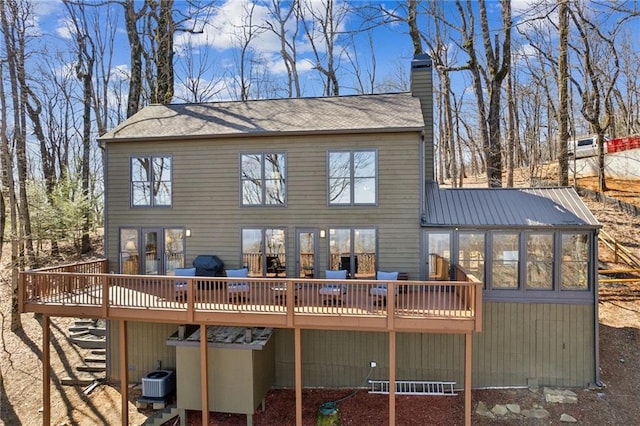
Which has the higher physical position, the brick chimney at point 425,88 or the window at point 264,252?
the brick chimney at point 425,88

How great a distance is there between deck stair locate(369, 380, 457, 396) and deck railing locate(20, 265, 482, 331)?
2.40m

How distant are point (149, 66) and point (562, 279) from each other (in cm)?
2126

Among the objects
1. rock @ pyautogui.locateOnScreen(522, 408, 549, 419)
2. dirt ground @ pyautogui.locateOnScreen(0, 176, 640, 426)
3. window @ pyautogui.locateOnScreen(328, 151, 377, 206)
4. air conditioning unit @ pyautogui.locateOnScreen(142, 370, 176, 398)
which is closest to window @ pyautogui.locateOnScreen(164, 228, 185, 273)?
air conditioning unit @ pyautogui.locateOnScreen(142, 370, 176, 398)

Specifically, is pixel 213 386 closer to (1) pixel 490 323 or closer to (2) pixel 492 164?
(1) pixel 490 323

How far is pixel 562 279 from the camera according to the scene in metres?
8.55

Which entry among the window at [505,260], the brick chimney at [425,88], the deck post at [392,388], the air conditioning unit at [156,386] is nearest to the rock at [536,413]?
the window at [505,260]

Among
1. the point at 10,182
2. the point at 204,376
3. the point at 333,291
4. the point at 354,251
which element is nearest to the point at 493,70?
the point at 354,251

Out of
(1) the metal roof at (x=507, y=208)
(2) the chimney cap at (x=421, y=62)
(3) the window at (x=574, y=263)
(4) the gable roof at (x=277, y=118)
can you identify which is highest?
(2) the chimney cap at (x=421, y=62)

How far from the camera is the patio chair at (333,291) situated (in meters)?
7.59

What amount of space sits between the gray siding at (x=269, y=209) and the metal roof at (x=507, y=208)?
0.90 metres

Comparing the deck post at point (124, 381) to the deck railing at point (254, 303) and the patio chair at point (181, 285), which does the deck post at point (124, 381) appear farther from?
the patio chair at point (181, 285)

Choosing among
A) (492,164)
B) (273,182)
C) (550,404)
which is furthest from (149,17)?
(550,404)

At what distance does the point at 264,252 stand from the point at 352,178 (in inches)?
118

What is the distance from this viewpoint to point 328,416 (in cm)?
777
